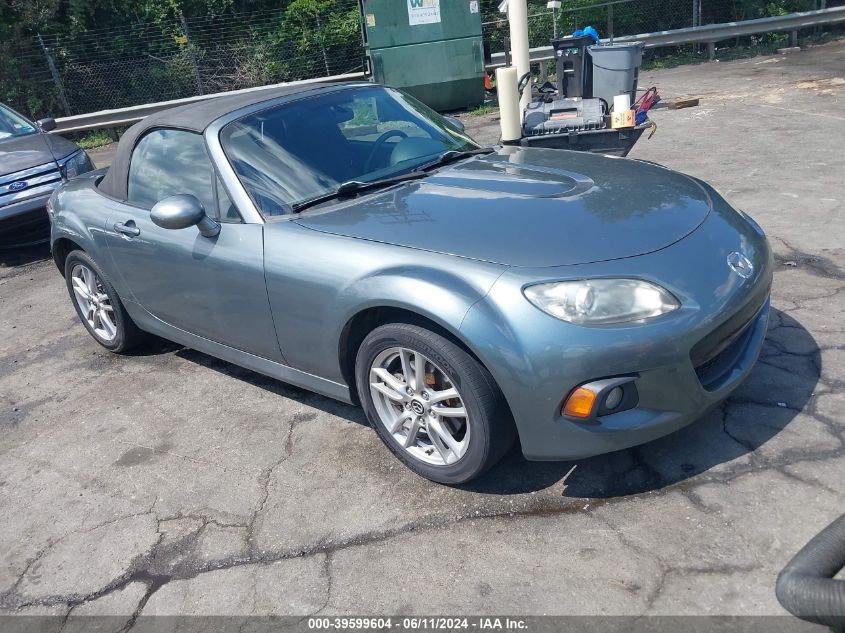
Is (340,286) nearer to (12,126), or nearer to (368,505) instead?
(368,505)

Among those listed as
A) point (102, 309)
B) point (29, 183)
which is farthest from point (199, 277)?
point (29, 183)

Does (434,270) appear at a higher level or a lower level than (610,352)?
higher

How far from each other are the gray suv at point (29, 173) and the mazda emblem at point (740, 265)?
6636mm

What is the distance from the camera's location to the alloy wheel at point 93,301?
5043mm

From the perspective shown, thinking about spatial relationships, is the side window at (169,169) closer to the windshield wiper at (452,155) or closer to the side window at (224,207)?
the side window at (224,207)

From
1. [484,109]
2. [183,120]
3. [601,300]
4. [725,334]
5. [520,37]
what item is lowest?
[484,109]

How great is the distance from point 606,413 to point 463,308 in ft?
2.14

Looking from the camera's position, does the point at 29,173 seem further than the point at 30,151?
No

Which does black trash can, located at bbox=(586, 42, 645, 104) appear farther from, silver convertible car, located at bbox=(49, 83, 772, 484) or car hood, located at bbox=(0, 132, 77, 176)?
car hood, located at bbox=(0, 132, 77, 176)

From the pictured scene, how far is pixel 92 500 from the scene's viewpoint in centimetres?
360

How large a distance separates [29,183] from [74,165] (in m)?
0.54

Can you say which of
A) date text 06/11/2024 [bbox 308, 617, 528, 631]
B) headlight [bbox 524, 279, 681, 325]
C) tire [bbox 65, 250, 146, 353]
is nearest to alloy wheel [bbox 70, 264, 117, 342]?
tire [bbox 65, 250, 146, 353]

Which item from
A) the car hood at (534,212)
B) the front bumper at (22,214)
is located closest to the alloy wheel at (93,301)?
the car hood at (534,212)

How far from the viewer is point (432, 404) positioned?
319 cm
